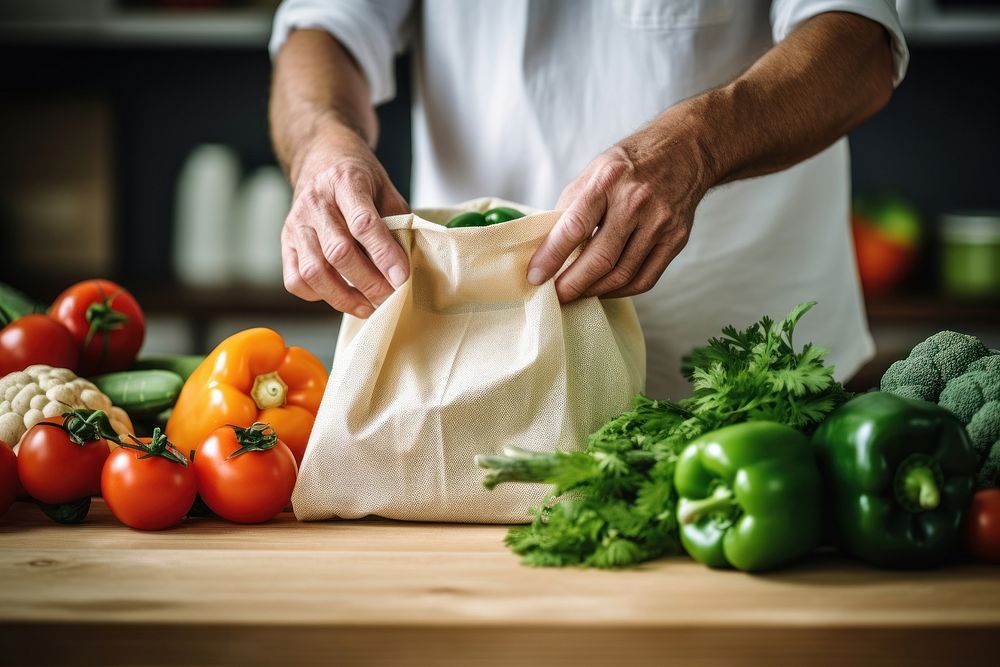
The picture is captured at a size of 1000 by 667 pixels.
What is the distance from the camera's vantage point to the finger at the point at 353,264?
0.88 meters

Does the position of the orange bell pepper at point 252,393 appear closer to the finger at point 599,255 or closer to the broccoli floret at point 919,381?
the finger at point 599,255

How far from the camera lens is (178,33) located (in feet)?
8.78

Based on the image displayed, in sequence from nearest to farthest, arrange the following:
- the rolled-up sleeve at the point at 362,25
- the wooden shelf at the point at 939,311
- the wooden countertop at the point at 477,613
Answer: the wooden countertop at the point at 477,613
the rolled-up sleeve at the point at 362,25
the wooden shelf at the point at 939,311

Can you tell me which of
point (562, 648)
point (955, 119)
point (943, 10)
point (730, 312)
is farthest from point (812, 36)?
point (955, 119)

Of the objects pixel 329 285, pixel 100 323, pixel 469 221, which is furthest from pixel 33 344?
pixel 469 221

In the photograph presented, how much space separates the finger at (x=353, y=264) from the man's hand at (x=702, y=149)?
0.14 metres

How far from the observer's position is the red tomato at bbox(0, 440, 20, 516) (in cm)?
83

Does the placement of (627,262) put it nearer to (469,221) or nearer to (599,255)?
(599,255)

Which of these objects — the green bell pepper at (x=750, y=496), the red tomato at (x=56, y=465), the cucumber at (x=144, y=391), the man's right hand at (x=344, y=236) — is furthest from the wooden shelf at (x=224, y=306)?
the green bell pepper at (x=750, y=496)

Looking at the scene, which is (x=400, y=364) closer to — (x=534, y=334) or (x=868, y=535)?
(x=534, y=334)

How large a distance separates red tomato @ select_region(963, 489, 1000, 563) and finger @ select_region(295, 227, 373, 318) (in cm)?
54

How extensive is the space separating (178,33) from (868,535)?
8.22 feet

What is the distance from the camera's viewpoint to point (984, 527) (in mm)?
694

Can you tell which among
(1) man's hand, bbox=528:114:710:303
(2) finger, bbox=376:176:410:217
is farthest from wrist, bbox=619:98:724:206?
(2) finger, bbox=376:176:410:217
